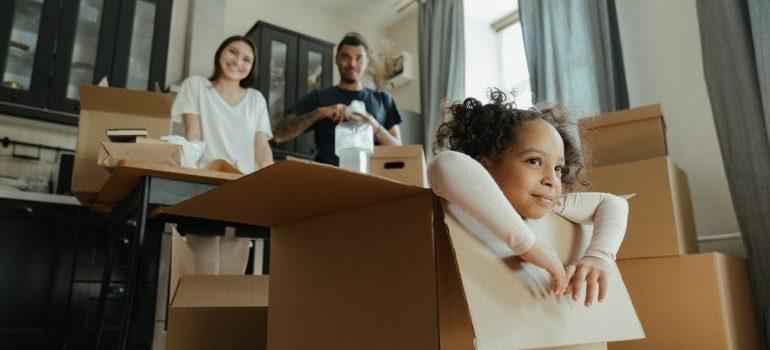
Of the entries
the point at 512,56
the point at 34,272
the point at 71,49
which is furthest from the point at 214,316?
the point at 512,56

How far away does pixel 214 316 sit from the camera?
1.12 m

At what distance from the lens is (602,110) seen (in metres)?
2.54

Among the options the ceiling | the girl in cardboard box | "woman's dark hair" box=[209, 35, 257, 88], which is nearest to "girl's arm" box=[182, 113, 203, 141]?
the girl in cardboard box

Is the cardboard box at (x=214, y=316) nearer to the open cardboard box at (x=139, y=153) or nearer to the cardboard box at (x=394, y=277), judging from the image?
the cardboard box at (x=394, y=277)

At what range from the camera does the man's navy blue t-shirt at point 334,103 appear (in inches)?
95.0

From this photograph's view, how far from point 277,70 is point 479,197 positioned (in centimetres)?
323

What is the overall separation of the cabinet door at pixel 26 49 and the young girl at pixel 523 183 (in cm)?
272

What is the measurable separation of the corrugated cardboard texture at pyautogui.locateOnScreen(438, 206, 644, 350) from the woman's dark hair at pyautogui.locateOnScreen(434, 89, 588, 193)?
0.61ft

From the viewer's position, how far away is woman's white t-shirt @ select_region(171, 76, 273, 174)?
2125 millimetres

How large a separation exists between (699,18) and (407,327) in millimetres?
2152

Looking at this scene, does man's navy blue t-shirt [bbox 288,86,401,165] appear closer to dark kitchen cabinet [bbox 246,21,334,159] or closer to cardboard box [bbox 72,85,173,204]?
cardboard box [bbox 72,85,173,204]

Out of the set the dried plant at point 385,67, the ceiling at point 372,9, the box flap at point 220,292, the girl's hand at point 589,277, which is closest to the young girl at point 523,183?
the girl's hand at point 589,277

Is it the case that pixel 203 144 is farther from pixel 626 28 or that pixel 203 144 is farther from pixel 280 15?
pixel 280 15

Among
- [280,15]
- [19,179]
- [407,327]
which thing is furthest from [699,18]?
[19,179]
